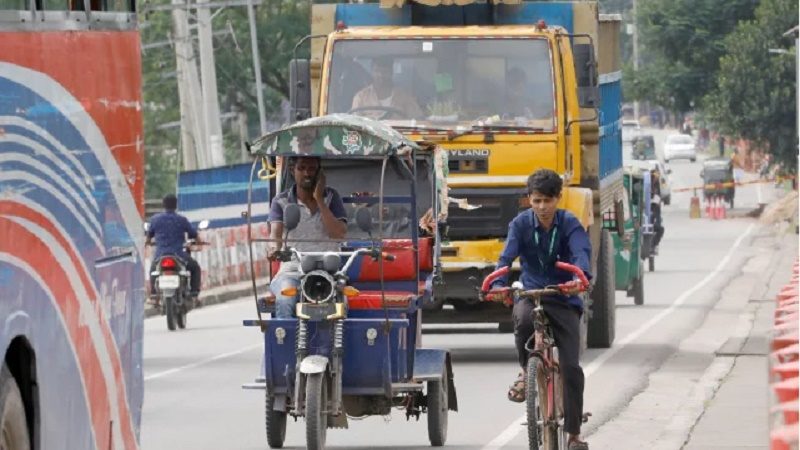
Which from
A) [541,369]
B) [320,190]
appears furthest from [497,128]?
[541,369]

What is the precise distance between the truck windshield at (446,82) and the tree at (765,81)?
57.8m

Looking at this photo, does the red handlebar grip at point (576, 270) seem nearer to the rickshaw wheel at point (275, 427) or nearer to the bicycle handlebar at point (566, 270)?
the bicycle handlebar at point (566, 270)

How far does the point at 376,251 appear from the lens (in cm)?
1423

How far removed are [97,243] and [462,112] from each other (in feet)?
39.8

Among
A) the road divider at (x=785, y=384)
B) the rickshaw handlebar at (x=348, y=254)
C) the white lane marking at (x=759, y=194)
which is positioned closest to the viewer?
the road divider at (x=785, y=384)

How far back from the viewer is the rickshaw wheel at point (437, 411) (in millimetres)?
14781

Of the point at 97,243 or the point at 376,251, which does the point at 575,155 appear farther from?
the point at 97,243

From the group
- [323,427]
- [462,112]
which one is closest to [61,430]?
[323,427]

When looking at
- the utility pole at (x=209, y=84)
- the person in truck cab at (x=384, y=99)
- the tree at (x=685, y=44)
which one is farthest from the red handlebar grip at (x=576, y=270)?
the tree at (x=685, y=44)

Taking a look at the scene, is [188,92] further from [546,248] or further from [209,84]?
[546,248]

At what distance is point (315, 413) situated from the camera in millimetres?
13547

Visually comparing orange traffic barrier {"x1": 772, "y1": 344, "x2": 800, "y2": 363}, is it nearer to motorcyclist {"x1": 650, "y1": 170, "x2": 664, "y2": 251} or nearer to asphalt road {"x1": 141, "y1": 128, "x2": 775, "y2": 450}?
asphalt road {"x1": 141, "y1": 128, "x2": 775, "y2": 450}

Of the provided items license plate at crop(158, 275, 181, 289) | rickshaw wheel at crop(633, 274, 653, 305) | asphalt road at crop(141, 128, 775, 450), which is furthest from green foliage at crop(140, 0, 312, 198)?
license plate at crop(158, 275, 181, 289)

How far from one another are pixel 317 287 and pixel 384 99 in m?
7.60
